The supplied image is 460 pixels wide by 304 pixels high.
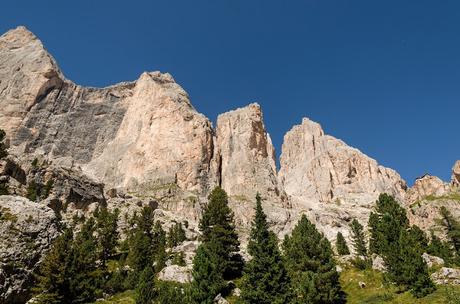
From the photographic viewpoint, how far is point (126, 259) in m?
72.9

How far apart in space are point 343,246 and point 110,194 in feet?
311

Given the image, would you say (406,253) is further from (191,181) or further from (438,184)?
(438,184)

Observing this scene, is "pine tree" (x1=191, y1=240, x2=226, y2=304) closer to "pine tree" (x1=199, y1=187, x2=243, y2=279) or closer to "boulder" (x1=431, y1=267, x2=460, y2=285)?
"pine tree" (x1=199, y1=187, x2=243, y2=279)

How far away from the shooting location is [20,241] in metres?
27.4

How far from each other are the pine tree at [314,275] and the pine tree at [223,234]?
8544 mm

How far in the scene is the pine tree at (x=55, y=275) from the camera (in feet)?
100

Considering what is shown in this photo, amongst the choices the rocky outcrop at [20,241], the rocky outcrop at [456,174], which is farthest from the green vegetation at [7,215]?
the rocky outcrop at [456,174]

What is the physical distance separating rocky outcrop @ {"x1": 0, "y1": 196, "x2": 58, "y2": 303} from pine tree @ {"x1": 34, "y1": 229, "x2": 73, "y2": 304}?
1.67 metres

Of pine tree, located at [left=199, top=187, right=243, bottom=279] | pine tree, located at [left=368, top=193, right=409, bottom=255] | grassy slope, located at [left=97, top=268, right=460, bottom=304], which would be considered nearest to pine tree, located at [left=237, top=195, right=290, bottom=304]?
grassy slope, located at [left=97, top=268, right=460, bottom=304]

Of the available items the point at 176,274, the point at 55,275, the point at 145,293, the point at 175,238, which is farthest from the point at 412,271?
the point at 175,238

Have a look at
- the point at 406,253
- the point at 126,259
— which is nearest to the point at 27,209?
the point at 406,253

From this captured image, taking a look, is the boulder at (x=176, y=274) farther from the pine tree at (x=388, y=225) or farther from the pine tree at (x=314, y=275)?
the pine tree at (x=388, y=225)

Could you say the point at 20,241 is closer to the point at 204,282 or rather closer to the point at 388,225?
the point at 204,282

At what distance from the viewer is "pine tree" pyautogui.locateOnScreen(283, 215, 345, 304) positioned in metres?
43.0
